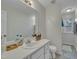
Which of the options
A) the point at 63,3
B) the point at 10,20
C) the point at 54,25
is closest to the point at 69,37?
the point at 54,25

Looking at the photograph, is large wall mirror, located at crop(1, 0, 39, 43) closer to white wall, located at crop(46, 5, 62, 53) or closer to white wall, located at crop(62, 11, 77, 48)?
white wall, located at crop(46, 5, 62, 53)

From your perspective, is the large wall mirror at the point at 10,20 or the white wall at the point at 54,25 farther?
the white wall at the point at 54,25

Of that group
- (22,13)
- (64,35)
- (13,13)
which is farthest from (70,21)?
A: (13,13)

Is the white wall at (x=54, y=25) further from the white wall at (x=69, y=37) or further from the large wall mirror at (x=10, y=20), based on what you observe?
the large wall mirror at (x=10, y=20)

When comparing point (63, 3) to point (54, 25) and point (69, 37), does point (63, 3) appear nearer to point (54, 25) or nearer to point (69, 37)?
point (54, 25)

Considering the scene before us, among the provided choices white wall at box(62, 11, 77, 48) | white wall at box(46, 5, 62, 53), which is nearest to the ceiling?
white wall at box(46, 5, 62, 53)

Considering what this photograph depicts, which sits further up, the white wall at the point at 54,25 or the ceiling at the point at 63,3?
the ceiling at the point at 63,3

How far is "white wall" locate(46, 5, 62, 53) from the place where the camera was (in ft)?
15.1

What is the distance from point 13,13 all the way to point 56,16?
286cm

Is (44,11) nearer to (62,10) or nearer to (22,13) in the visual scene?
(62,10)

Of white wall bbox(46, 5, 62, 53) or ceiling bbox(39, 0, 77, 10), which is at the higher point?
ceiling bbox(39, 0, 77, 10)

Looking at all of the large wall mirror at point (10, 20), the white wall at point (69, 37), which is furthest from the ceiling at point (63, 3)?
the large wall mirror at point (10, 20)

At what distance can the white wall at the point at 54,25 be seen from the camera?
181 inches

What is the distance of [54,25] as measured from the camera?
464 centimetres
